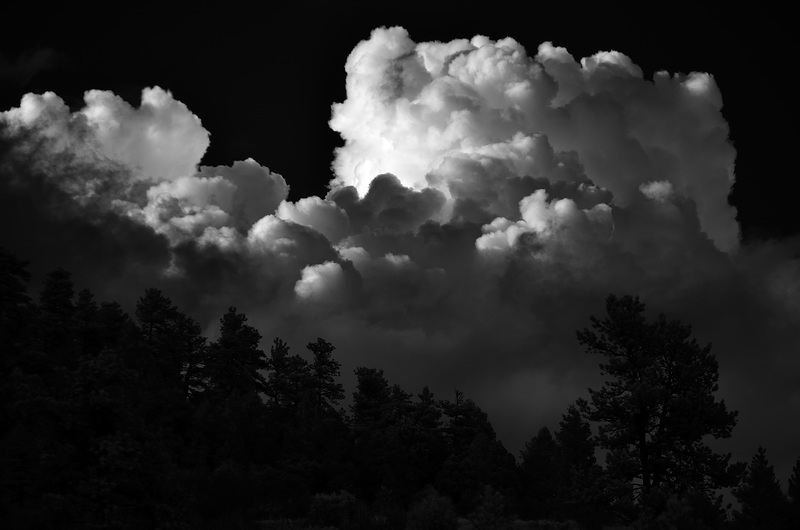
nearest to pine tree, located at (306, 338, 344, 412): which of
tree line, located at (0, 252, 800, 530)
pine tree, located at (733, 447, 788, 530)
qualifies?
tree line, located at (0, 252, 800, 530)

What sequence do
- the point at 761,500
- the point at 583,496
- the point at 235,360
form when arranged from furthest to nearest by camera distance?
the point at 235,360 < the point at 761,500 < the point at 583,496

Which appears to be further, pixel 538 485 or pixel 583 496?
pixel 538 485

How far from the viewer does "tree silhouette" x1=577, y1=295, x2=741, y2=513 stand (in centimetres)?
3750

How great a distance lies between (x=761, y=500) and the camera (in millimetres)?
54938

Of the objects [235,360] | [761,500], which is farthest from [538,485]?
[235,360]

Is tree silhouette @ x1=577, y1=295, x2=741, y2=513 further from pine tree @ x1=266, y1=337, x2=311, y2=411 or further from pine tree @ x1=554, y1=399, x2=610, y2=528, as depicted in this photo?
→ pine tree @ x1=266, y1=337, x2=311, y2=411

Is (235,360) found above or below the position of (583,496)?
above

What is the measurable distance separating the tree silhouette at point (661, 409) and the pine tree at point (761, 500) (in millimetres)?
15173

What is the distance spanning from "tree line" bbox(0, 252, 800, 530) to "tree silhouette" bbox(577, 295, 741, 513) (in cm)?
10

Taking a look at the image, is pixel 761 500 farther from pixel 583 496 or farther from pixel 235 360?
pixel 235 360

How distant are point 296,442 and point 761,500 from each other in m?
33.5

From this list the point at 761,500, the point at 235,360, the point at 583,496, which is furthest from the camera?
the point at 235,360

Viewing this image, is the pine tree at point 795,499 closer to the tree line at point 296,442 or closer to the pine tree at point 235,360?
the tree line at point 296,442

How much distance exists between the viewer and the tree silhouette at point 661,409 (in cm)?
3750
